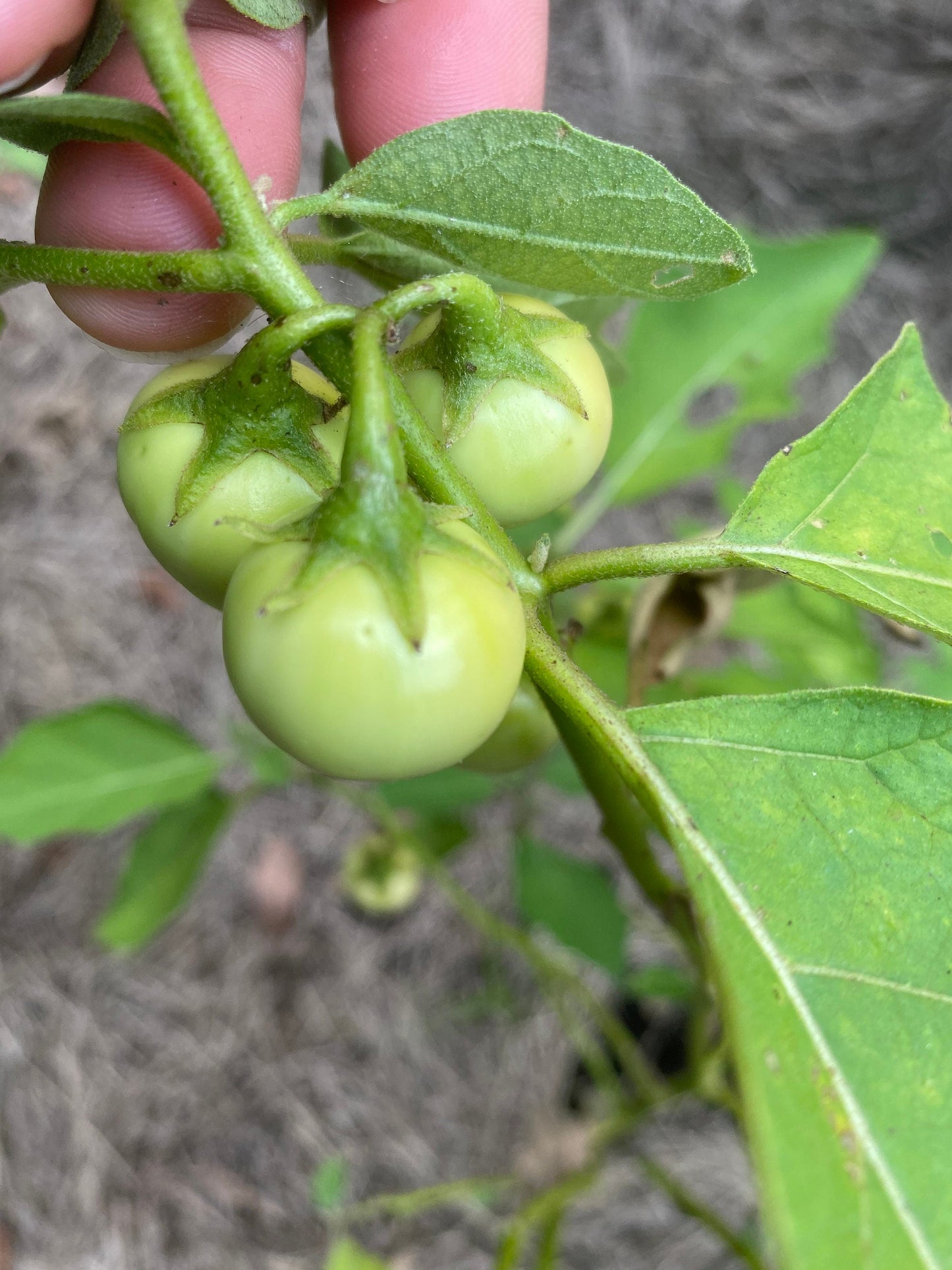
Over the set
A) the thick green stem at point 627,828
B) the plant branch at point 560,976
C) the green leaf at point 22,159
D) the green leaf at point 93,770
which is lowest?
the plant branch at point 560,976

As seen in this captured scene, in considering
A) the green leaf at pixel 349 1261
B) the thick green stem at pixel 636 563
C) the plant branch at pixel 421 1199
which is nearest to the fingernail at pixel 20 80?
the thick green stem at pixel 636 563

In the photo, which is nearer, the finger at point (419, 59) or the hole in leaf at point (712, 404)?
the finger at point (419, 59)

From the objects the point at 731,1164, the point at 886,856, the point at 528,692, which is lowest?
the point at 731,1164

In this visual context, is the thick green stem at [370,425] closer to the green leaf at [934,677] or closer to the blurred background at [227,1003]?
the green leaf at [934,677]

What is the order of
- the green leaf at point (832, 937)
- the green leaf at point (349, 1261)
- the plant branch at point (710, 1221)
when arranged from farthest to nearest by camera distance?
the green leaf at point (349, 1261) → the plant branch at point (710, 1221) → the green leaf at point (832, 937)

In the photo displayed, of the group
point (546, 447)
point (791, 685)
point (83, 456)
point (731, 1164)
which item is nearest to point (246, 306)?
point (546, 447)

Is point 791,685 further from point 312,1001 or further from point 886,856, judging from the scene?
point 312,1001

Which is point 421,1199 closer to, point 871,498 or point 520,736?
point 520,736
